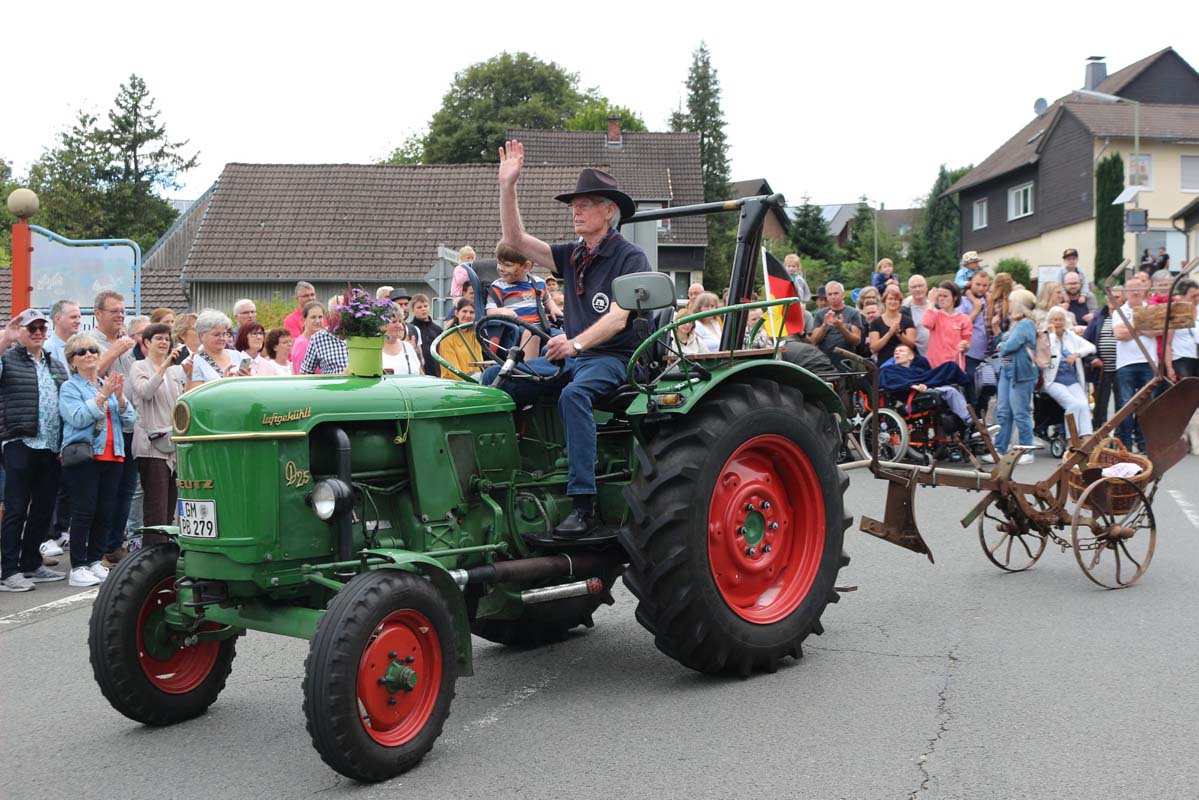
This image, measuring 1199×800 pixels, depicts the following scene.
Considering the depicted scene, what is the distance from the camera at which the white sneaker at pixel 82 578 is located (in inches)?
361

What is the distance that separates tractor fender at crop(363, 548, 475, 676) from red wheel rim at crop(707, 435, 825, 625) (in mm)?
1390

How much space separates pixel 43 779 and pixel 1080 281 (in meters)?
15.0

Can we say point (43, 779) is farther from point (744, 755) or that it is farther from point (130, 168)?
point (130, 168)

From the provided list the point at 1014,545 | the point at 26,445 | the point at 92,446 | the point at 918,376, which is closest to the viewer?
the point at 26,445

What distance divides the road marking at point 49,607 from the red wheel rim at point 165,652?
126 inches

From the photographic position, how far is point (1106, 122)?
47.0m

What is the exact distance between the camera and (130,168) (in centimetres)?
6431

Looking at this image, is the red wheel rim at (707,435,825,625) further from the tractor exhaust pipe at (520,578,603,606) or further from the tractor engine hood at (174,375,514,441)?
the tractor engine hood at (174,375,514,441)

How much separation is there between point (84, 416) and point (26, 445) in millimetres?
451

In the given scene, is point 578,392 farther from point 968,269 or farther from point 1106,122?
point 1106,122

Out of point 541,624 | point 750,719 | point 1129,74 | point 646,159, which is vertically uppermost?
point 1129,74

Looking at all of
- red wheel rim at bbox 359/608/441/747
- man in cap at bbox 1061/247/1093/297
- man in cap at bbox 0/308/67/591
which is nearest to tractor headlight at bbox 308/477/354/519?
red wheel rim at bbox 359/608/441/747

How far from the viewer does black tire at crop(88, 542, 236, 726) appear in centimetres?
507

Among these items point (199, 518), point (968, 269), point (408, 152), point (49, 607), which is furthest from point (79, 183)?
point (199, 518)
